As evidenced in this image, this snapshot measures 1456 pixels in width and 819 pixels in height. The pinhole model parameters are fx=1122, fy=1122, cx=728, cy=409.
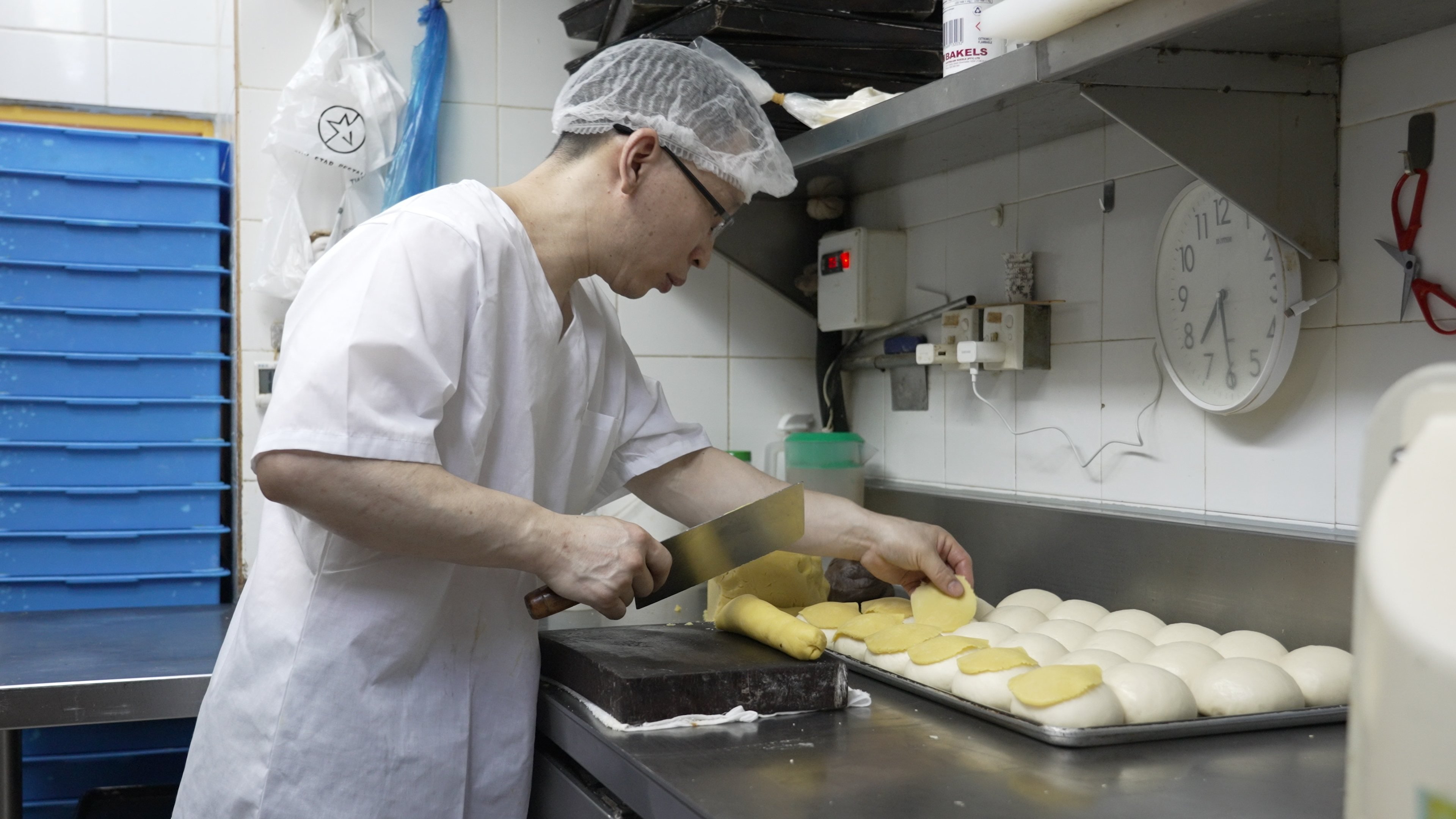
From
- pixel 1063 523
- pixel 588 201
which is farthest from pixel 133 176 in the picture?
pixel 1063 523

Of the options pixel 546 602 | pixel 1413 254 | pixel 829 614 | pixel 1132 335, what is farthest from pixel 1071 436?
pixel 546 602

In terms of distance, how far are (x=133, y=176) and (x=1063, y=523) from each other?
1.92 m

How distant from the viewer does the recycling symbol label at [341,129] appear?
2146 millimetres

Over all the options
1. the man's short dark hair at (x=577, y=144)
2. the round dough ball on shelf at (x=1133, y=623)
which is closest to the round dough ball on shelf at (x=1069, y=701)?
the round dough ball on shelf at (x=1133, y=623)

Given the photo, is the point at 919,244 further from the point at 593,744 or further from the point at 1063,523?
the point at 593,744

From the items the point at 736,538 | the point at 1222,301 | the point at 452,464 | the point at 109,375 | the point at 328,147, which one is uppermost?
the point at 328,147

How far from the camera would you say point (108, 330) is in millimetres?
2230

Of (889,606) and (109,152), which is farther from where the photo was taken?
(109,152)

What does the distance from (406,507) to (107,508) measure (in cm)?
139

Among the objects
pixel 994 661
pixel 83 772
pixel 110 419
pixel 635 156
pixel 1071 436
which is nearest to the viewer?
pixel 994 661

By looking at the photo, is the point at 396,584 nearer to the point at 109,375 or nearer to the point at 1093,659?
the point at 1093,659

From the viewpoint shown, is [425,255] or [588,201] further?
[588,201]

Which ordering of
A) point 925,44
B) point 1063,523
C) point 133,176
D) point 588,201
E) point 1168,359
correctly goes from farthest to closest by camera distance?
point 133,176 < point 925,44 < point 1063,523 < point 1168,359 < point 588,201

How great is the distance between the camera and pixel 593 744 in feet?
3.98
